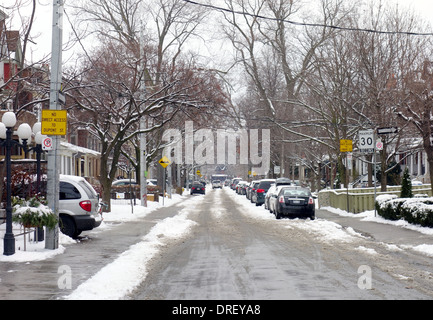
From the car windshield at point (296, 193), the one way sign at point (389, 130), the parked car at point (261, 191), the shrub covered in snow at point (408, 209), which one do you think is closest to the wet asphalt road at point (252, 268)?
the shrub covered in snow at point (408, 209)

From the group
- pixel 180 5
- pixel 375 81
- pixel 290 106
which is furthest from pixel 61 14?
pixel 290 106

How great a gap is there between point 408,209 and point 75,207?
1046cm

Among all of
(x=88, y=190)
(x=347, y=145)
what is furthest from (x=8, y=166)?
(x=347, y=145)

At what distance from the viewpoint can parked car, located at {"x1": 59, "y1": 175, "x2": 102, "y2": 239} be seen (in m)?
17.0

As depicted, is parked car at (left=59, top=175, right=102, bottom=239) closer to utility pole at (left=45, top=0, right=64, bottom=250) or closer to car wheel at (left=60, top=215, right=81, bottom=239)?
car wheel at (left=60, top=215, right=81, bottom=239)

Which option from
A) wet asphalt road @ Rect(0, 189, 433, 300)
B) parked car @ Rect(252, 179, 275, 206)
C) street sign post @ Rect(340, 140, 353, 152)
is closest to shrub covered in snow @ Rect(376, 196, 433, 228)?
wet asphalt road @ Rect(0, 189, 433, 300)

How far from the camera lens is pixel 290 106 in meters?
48.2

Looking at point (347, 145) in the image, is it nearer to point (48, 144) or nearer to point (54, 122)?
point (48, 144)

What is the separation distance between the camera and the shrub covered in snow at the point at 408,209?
60.9 ft

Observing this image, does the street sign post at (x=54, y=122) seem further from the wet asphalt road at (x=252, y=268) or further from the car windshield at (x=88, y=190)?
the car windshield at (x=88, y=190)

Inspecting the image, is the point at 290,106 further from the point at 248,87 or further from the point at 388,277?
the point at 388,277

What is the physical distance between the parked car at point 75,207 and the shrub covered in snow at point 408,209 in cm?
971

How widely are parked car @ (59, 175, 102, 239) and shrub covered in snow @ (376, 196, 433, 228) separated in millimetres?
9711

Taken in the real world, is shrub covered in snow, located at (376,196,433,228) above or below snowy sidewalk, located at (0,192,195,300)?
above
